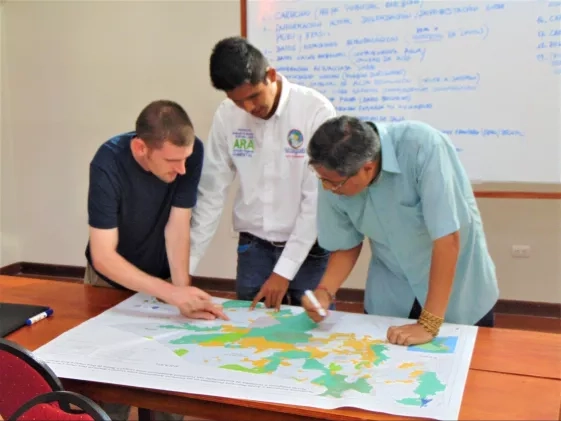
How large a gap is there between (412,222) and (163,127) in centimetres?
73

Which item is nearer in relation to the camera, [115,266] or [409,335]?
[409,335]

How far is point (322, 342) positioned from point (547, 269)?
7.56 feet

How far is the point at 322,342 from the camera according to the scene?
4.65 feet

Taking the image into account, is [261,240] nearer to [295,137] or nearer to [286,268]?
[286,268]

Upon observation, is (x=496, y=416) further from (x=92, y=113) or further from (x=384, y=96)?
(x=92, y=113)

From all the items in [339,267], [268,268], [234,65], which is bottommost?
[268,268]

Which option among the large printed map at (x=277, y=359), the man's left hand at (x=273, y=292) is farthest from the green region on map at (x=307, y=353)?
the man's left hand at (x=273, y=292)

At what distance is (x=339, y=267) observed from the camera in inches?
66.0

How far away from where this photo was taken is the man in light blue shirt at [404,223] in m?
1.38

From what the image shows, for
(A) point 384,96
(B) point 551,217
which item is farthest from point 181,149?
(B) point 551,217

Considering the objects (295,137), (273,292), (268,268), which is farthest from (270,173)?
(273,292)

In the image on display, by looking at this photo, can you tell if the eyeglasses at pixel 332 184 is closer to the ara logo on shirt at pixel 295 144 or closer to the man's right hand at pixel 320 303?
the man's right hand at pixel 320 303

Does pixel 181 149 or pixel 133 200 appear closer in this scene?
pixel 181 149

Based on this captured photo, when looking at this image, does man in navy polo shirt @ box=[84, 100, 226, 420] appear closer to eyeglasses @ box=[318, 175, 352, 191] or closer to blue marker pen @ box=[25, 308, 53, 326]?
blue marker pen @ box=[25, 308, 53, 326]
